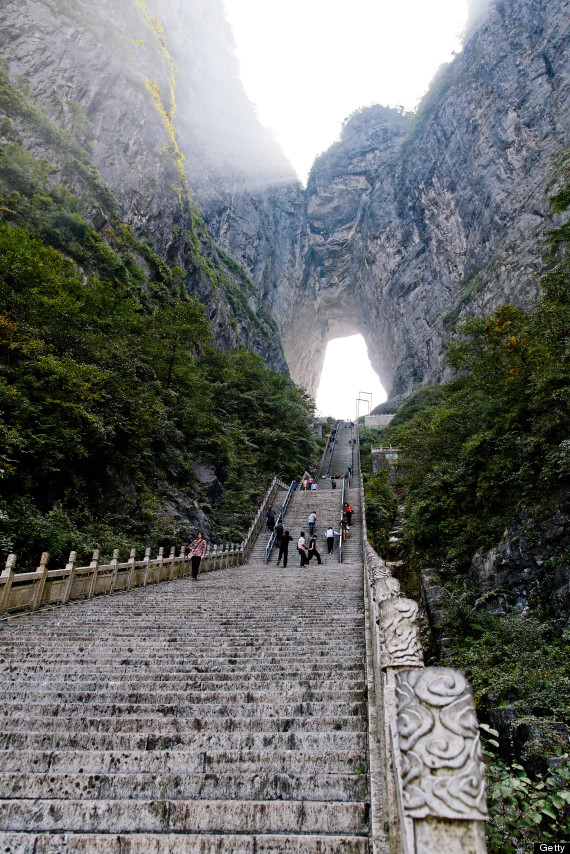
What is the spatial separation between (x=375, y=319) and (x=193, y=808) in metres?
57.9

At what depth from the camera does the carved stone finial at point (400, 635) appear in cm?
272

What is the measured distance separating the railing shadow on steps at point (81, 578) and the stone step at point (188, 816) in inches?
187

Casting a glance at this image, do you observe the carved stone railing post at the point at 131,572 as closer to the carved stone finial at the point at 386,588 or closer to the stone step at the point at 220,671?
the stone step at the point at 220,671

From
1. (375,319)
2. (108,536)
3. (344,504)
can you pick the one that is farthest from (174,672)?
(375,319)

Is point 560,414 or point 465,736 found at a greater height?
point 560,414

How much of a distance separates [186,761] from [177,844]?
0.61 metres

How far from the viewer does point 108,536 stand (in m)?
10.3

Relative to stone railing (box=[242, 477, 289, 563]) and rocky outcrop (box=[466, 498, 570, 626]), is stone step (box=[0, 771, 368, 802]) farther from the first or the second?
stone railing (box=[242, 477, 289, 563])

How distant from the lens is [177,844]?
220 centimetres

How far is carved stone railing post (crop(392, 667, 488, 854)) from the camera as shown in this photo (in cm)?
143

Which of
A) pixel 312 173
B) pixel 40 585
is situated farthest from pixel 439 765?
pixel 312 173

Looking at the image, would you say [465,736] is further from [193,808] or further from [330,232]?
[330,232]

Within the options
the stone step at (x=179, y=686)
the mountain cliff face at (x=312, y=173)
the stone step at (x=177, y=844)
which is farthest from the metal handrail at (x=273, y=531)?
the mountain cliff face at (x=312, y=173)

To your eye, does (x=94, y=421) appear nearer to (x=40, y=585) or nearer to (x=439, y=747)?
(x=40, y=585)
